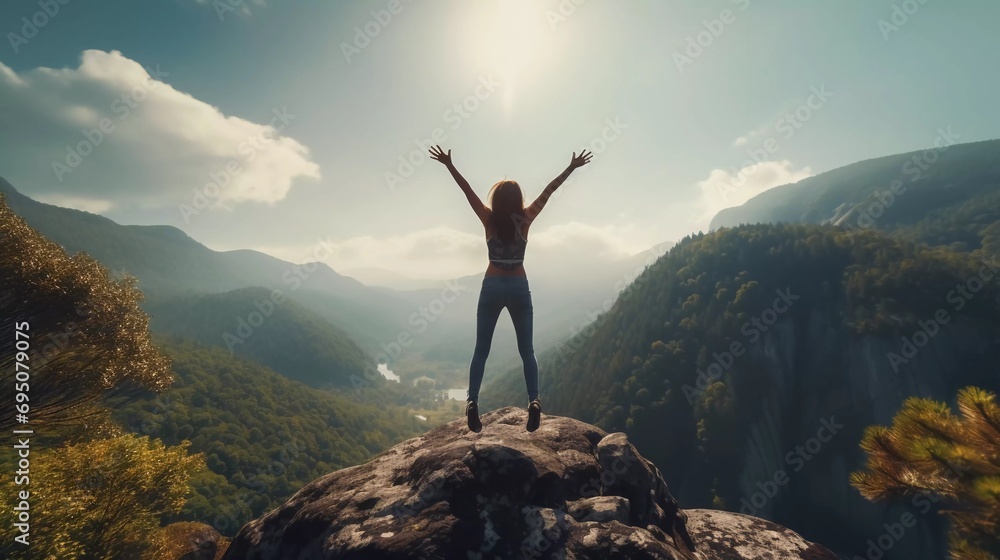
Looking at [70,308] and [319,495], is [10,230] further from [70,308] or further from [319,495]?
[319,495]

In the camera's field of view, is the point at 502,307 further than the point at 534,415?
No

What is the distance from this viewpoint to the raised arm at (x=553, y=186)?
6801mm

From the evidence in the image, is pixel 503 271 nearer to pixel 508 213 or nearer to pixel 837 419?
pixel 508 213

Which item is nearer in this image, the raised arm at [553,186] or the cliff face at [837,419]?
the raised arm at [553,186]

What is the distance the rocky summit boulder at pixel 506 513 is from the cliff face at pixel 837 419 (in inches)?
4368

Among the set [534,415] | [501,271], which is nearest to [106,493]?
[534,415]

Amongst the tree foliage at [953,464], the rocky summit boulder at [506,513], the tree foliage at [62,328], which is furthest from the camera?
the tree foliage at [62,328]

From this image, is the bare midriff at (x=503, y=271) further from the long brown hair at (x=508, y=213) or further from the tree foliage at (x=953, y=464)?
the tree foliage at (x=953, y=464)

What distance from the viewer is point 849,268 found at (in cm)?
11719

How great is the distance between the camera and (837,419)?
9894cm

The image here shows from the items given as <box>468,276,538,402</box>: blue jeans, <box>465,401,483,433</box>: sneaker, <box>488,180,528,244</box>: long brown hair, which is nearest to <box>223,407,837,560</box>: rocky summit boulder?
<box>465,401,483,433</box>: sneaker

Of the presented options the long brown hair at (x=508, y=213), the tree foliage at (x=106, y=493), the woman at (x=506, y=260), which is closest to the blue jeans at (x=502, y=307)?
the woman at (x=506, y=260)

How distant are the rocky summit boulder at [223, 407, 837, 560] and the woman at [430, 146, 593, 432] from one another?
2.90 ft

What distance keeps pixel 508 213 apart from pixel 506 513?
487 cm
